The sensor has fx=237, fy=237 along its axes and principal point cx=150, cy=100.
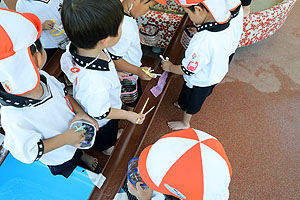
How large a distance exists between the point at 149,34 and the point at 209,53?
0.92 metres

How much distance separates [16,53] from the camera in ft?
2.46

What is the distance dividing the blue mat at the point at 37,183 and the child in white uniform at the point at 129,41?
749mm

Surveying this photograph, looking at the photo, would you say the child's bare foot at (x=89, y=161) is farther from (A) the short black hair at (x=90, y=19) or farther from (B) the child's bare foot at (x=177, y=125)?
(A) the short black hair at (x=90, y=19)

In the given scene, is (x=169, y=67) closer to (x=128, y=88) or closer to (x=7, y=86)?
(x=128, y=88)

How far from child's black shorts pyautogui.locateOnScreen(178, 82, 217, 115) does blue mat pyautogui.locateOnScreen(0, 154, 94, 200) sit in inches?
33.7

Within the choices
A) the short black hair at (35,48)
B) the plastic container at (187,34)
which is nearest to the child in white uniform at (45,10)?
the short black hair at (35,48)

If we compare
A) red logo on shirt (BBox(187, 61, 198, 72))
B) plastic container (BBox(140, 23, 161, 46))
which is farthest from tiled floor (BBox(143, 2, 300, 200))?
red logo on shirt (BBox(187, 61, 198, 72))

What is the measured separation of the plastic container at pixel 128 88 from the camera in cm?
147

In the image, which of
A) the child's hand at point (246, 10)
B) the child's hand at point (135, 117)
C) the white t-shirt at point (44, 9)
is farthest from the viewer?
the child's hand at point (246, 10)

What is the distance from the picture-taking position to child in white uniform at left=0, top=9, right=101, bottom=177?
2.46 feet

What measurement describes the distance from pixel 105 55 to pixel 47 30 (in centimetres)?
66

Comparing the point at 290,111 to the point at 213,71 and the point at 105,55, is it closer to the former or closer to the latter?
the point at 213,71

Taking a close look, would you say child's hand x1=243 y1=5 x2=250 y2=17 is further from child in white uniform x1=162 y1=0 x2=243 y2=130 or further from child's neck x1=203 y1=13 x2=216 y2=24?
child's neck x1=203 y1=13 x2=216 y2=24

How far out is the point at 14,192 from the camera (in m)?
1.62
